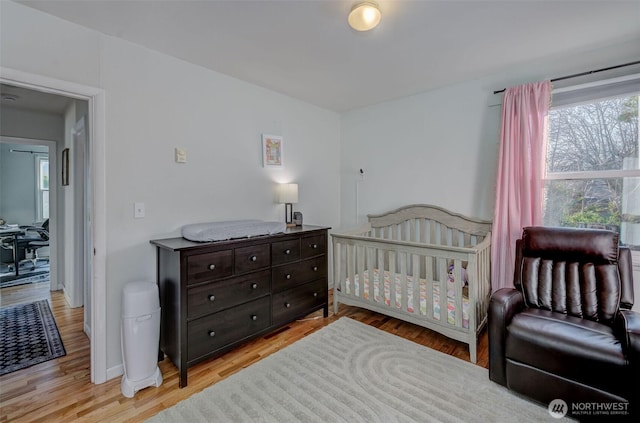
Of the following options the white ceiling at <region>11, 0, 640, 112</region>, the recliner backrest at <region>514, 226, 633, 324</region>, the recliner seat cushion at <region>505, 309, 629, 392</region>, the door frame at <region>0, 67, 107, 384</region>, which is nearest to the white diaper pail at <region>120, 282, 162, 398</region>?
the door frame at <region>0, 67, 107, 384</region>

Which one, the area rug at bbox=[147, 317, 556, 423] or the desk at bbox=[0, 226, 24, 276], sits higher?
the desk at bbox=[0, 226, 24, 276]

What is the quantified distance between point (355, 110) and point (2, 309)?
15.9 ft

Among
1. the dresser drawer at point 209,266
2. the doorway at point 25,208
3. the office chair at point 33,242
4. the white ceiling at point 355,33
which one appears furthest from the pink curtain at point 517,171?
the office chair at point 33,242

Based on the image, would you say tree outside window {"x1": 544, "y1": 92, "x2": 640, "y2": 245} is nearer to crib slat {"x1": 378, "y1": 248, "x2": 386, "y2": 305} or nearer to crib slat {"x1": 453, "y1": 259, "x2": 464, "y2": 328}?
crib slat {"x1": 453, "y1": 259, "x2": 464, "y2": 328}

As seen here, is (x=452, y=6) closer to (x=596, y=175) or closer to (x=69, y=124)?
(x=596, y=175)

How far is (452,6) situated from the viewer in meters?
1.73

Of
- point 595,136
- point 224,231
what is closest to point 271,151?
point 224,231

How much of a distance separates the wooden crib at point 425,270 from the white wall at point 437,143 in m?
0.20

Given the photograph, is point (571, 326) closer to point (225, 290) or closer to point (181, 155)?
point (225, 290)

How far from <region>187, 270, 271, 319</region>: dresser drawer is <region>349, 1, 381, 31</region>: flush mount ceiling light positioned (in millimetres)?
1941

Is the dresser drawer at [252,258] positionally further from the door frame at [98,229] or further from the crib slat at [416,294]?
the crib slat at [416,294]

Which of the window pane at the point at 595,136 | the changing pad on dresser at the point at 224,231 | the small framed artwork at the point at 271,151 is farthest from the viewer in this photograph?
the small framed artwork at the point at 271,151

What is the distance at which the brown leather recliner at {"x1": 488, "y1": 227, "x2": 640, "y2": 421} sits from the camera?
4.86ft

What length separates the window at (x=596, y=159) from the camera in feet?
7.26
